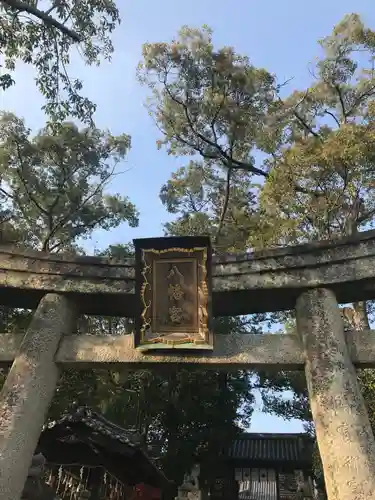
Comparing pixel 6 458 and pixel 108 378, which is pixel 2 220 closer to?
pixel 108 378

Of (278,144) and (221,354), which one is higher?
(278,144)

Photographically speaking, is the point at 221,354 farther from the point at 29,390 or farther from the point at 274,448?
the point at 274,448

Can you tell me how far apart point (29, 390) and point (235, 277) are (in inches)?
119

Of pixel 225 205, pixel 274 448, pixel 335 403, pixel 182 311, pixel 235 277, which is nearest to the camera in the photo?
pixel 335 403

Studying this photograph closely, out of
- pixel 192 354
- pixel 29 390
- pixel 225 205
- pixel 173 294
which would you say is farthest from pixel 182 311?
pixel 225 205

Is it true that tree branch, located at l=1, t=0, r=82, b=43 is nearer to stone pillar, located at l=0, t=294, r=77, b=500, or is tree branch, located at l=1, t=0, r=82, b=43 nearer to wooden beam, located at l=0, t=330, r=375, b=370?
stone pillar, located at l=0, t=294, r=77, b=500

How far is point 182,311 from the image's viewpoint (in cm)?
632

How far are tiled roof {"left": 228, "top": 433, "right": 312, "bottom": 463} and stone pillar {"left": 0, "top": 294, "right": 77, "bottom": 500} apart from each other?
12.4 meters

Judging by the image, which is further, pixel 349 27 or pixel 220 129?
pixel 220 129

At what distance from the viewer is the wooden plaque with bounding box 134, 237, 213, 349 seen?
20.5ft

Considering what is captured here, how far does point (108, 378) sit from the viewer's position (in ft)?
47.4

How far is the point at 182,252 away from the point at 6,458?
3219 millimetres

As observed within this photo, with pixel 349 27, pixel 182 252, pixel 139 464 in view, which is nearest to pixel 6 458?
pixel 182 252

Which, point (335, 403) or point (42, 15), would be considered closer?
point (335, 403)
